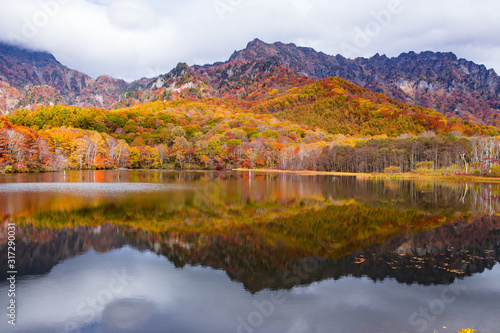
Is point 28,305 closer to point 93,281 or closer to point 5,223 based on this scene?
point 93,281

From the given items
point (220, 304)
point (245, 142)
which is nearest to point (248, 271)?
point (220, 304)

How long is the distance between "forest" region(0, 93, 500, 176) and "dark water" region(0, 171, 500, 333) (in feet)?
165

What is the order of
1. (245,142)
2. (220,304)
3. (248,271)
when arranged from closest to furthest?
(220,304) < (248,271) < (245,142)

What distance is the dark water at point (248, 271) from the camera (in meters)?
8.01

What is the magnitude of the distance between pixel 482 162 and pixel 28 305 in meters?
75.0

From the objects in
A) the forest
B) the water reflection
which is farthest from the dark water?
the forest

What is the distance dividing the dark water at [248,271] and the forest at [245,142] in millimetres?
50198

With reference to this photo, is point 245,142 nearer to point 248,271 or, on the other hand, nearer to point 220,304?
point 248,271

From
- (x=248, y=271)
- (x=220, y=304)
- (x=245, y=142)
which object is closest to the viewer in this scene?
(x=220, y=304)

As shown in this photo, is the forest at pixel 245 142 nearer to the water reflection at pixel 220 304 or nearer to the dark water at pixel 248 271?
the dark water at pixel 248 271

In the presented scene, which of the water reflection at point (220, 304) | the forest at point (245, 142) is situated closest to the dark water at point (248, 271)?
the water reflection at point (220, 304)

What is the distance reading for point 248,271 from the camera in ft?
36.2

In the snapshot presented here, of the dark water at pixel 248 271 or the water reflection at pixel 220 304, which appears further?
the dark water at pixel 248 271

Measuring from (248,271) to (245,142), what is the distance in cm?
9908
